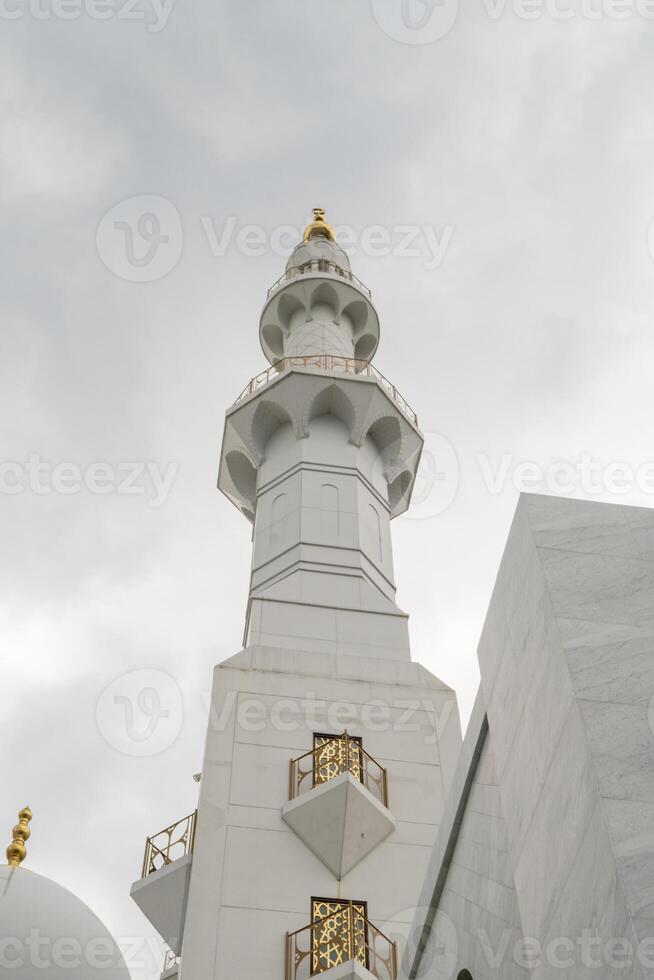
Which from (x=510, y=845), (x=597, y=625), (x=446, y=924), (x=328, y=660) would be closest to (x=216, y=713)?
(x=328, y=660)

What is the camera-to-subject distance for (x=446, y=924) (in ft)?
30.8

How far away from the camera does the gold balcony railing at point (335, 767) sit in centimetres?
1620

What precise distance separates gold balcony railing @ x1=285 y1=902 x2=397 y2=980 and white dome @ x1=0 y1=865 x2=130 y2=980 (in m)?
3.85

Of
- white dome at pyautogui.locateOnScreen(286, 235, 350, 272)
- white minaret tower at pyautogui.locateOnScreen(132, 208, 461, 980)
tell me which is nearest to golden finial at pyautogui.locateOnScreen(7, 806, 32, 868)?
white minaret tower at pyautogui.locateOnScreen(132, 208, 461, 980)

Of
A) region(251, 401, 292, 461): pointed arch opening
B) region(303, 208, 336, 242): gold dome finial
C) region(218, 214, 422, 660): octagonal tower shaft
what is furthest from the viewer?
region(303, 208, 336, 242): gold dome finial

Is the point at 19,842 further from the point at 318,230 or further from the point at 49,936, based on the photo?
the point at 318,230

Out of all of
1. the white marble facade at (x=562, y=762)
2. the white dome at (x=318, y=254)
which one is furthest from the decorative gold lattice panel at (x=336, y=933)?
the white dome at (x=318, y=254)

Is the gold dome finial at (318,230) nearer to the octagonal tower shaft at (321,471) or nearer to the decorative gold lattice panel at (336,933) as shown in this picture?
the octagonal tower shaft at (321,471)

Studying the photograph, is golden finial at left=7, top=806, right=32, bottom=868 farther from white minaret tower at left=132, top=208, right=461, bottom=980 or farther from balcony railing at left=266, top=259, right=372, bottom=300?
balcony railing at left=266, top=259, right=372, bottom=300

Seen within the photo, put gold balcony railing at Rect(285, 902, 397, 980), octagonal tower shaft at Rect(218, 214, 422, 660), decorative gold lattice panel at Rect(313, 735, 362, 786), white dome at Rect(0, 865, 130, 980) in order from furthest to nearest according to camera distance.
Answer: octagonal tower shaft at Rect(218, 214, 422, 660) < decorative gold lattice panel at Rect(313, 735, 362, 786) < gold balcony railing at Rect(285, 902, 397, 980) < white dome at Rect(0, 865, 130, 980)

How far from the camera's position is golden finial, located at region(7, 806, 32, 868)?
11414mm

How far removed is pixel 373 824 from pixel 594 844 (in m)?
10.5

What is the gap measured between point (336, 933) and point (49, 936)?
5.45 metres

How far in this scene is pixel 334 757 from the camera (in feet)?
54.8
